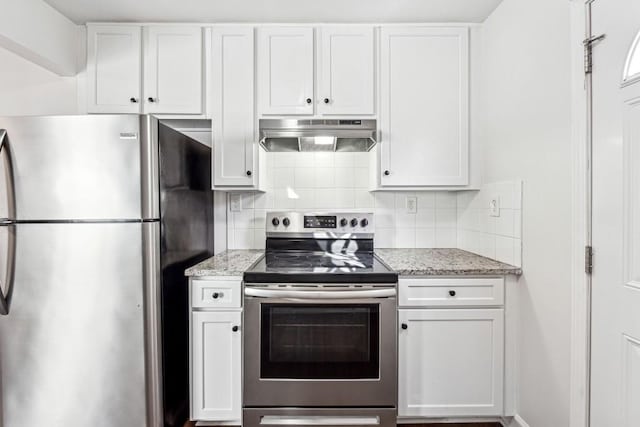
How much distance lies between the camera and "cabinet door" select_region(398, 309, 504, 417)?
1703 mm

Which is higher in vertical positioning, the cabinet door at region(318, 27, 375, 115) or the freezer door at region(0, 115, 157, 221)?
the cabinet door at region(318, 27, 375, 115)

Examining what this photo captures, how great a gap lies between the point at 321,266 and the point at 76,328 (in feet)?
3.91

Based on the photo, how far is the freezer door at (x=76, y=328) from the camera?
1.49m

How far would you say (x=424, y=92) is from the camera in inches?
81.0

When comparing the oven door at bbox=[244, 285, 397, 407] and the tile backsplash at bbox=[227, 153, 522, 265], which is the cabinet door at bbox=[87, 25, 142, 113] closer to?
the tile backsplash at bbox=[227, 153, 522, 265]

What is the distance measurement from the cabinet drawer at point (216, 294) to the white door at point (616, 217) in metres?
1.53

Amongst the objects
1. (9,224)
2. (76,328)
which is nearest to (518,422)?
(76,328)

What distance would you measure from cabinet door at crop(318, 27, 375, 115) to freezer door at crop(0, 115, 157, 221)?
1.10 m

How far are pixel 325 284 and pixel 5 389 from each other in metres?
1.57

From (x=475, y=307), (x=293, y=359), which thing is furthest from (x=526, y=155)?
(x=293, y=359)

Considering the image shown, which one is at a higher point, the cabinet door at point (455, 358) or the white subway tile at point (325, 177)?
the white subway tile at point (325, 177)

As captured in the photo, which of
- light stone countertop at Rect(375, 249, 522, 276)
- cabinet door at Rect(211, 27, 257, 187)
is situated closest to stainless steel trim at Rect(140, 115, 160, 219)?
cabinet door at Rect(211, 27, 257, 187)

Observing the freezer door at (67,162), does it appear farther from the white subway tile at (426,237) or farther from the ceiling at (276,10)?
the white subway tile at (426,237)

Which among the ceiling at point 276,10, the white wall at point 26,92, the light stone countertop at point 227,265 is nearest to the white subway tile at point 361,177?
the light stone countertop at point 227,265
